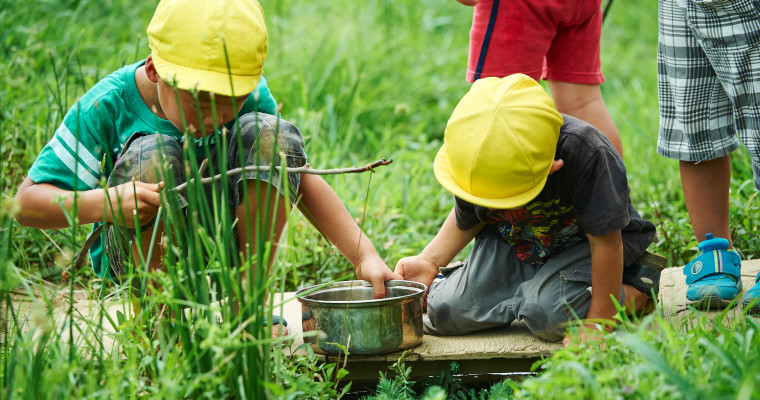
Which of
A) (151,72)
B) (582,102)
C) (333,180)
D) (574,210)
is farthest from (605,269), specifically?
(333,180)

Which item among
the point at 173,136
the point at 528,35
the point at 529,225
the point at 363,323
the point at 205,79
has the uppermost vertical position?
the point at 528,35

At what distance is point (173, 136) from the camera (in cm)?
213

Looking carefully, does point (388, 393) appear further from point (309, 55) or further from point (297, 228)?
point (309, 55)

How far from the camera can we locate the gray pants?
2072 mm

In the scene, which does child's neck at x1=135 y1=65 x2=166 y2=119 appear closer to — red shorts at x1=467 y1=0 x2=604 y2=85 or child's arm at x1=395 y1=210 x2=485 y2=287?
child's arm at x1=395 y1=210 x2=485 y2=287

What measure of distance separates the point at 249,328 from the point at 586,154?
90 cm

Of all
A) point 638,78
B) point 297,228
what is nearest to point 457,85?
point 638,78

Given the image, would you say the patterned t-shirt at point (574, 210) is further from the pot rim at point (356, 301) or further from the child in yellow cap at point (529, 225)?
the pot rim at point (356, 301)

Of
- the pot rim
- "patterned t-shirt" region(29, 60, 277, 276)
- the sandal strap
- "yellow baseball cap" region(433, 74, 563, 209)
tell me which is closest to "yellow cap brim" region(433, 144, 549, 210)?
"yellow baseball cap" region(433, 74, 563, 209)

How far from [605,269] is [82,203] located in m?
1.27

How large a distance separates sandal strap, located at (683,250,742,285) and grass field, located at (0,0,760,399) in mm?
289

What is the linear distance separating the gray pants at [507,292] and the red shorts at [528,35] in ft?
2.04

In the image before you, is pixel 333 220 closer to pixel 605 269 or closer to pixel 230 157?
pixel 230 157

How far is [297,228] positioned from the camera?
118 inches
